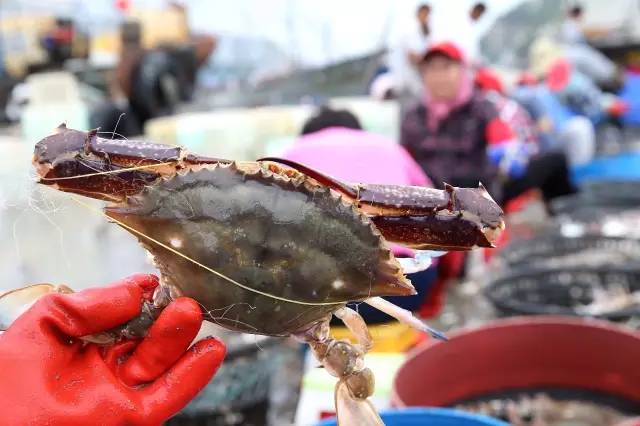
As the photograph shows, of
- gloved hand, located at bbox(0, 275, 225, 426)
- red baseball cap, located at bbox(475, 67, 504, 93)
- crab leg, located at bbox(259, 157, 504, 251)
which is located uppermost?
red baseball cap, located at bbox(475, 67, 504, 93)

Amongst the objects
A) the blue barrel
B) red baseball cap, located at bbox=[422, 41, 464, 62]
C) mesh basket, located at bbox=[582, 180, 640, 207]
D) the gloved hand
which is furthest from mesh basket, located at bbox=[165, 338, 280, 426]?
mesh basket, located at bbox=[582, 180, 640, 207]

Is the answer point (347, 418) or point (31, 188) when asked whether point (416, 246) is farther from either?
point (31, 188)

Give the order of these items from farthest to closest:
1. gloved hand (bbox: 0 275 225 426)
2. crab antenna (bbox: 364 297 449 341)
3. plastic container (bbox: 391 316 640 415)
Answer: plastic container (bbox: 391 316 640 415), crab antenna (bbox: 364 297 449 341), gloved hand (bbox: 0 275 225 426)

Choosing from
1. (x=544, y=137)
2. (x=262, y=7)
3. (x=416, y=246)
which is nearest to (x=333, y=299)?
(x=416, y=246)

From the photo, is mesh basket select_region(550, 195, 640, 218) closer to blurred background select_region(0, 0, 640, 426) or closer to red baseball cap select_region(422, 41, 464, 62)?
blurred background select_region(0, 0, 640, 426)

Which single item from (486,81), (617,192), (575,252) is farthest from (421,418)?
(486,81)

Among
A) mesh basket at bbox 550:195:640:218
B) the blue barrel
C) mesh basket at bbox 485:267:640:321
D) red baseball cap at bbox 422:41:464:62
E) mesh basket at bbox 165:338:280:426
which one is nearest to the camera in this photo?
the blue barrel

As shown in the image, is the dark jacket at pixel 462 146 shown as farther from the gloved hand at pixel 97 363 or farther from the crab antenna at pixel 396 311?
the gloved hand at pixel 97 363
